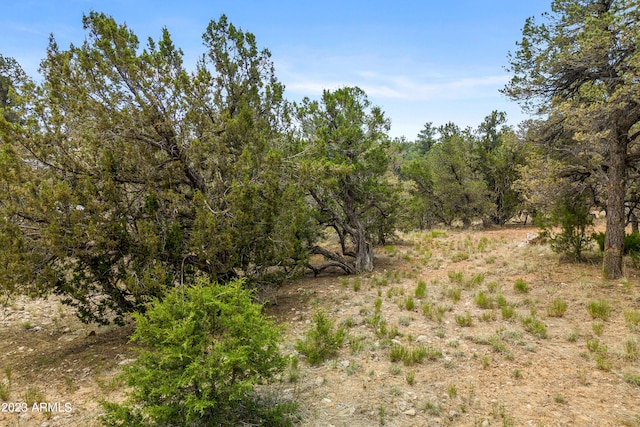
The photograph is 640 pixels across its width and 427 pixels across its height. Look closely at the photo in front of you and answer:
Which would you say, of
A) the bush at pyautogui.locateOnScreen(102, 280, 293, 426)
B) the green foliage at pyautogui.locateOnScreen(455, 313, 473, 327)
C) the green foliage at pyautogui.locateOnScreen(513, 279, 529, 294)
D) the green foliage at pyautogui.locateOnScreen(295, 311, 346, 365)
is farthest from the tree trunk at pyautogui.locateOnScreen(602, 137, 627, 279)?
the bush at pyautogui.locateOnScreen(102, 280, 293, 426)

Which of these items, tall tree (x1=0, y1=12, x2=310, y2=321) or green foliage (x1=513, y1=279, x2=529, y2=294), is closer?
tall tree (x1=0, y1=12, x2=310, y2=321)

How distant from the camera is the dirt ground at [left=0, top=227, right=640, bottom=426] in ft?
13.9

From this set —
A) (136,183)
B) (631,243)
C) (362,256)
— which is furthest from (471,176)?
(136,183)

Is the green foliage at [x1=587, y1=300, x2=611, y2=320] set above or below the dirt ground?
above

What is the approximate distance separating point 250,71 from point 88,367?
301 inches

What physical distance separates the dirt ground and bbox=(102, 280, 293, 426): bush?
1.73ft

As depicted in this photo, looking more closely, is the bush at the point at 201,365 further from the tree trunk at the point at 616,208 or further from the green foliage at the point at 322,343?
the tree trunk at the point at 616,208

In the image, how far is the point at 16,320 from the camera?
8.28 meters

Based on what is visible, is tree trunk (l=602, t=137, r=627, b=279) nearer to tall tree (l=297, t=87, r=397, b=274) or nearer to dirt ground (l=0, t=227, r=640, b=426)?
dirt ground (l=0, t=227, r=640, b=426)

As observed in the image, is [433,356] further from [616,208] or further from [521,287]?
[616,208]

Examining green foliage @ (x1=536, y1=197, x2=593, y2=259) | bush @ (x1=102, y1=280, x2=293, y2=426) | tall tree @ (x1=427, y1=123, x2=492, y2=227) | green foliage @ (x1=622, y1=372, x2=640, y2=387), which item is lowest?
green foliage @ (x1=622, y1=372, x2=640, y2=387)

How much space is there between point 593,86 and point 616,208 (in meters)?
3.18

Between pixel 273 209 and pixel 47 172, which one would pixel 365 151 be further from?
pixel 47 172

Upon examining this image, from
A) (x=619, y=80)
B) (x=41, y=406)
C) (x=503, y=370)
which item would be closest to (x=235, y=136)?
(x=41, y=406)
